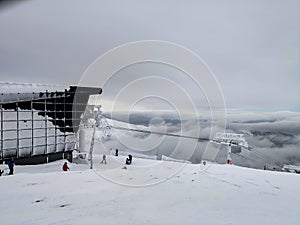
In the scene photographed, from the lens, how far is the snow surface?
4020mm

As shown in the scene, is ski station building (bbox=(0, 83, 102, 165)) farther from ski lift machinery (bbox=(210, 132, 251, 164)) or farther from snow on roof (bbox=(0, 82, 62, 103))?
ski lift machinery (bbox=(210, 132, 251, 164))

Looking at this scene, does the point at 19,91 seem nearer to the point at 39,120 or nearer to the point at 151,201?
the point at 39,120

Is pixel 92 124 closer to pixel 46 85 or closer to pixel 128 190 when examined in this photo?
pixel 46 85

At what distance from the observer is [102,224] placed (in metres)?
3.74

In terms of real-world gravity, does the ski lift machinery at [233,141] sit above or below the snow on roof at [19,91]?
below

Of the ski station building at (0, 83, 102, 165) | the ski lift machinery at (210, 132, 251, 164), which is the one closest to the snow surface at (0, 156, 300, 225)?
the ski station building at (0, 83, 102, 165)

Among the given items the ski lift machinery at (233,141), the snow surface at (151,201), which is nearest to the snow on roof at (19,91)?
the snow surface at (151,201)

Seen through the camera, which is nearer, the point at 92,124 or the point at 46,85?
the point at 46,85

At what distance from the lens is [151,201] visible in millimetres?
4988

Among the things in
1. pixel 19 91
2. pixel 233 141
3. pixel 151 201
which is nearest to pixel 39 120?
pixel 19 91

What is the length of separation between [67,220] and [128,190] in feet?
7.11

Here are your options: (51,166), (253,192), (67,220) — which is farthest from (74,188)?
(51,166)

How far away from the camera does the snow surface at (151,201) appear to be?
4020 mm

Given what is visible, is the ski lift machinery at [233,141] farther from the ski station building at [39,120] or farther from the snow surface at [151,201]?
the snow surface at [151,201]
